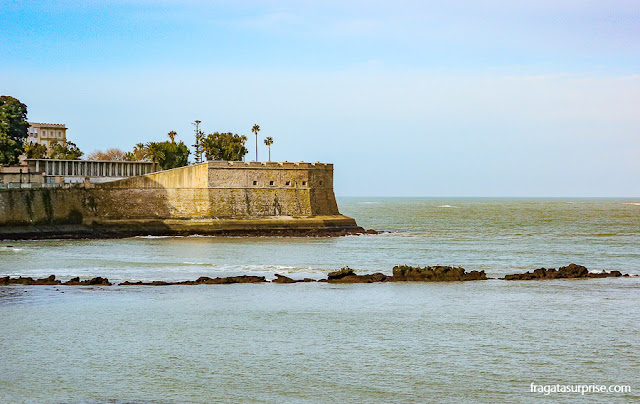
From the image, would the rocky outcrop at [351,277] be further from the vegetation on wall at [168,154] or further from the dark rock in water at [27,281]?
the vegetation on wall at [168,154]

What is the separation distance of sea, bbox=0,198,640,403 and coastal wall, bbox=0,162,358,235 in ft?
57.1

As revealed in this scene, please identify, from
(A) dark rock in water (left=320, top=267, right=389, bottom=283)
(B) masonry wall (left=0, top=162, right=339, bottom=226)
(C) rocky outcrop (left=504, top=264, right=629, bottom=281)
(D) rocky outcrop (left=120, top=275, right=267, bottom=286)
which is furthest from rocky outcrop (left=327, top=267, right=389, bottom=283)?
(B) masonry wall (left=0, top=162, right=339, bottom=226)

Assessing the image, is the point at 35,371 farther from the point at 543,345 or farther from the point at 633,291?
the point at 633,291

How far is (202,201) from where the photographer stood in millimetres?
46812

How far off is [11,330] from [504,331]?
10.1 m

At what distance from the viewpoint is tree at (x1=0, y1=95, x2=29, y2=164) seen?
51.6 meters

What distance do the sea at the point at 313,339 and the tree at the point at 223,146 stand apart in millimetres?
39376

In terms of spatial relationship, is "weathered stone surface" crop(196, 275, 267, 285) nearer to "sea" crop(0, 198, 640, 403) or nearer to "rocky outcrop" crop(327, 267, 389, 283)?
"sea" crop(0, 198, 640, 403)

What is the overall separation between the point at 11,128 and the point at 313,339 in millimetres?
42979

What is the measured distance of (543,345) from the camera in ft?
49.8

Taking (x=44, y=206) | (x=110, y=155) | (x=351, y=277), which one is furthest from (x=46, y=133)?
(x=351, y=277)

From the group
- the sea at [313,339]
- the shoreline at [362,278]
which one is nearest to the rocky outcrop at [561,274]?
the shoreline at [362,278]

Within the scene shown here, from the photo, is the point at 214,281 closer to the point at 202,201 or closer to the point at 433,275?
the point at 433,275

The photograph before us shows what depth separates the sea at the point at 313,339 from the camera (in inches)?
481
